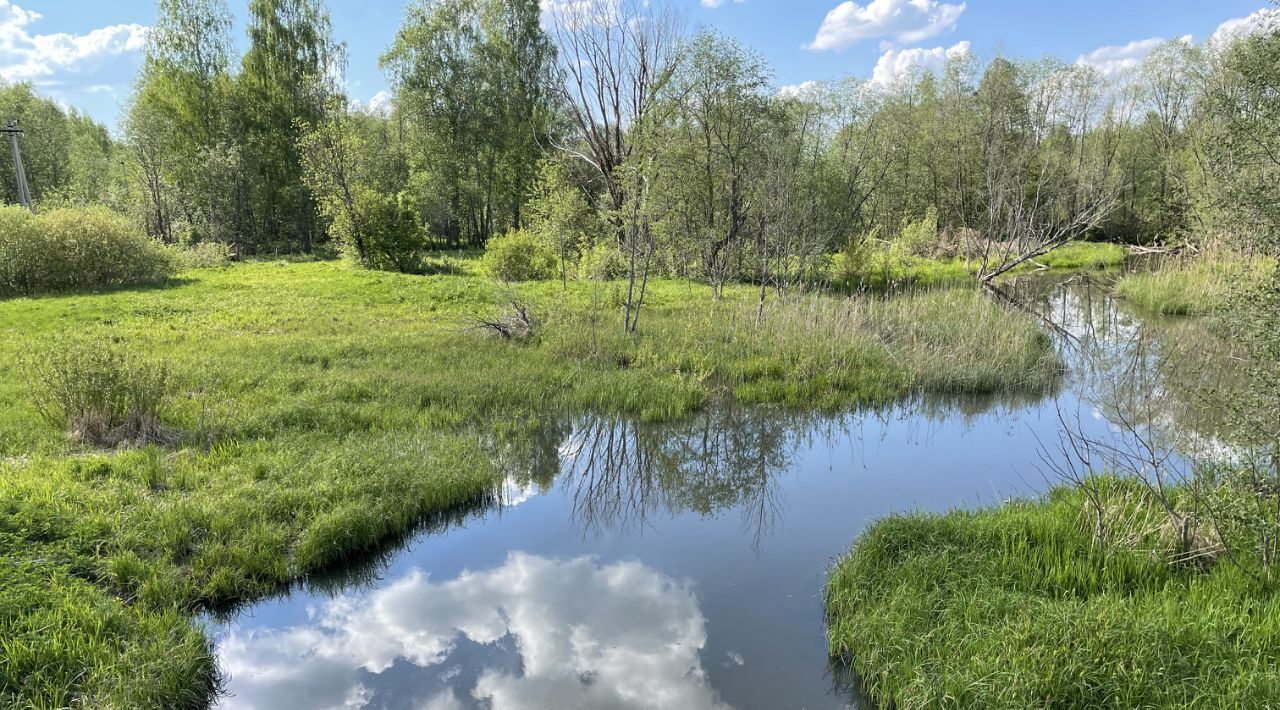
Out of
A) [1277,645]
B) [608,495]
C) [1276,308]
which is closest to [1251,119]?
[1276,308]

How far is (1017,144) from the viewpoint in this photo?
3788 centimetres

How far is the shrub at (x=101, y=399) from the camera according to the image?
7.64 m

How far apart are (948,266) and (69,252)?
3186 centimetres

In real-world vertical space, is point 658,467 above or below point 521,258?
below

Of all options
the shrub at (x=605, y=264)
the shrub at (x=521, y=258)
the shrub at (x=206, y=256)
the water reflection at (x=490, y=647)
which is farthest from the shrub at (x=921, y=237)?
the shrub at (x=206, y=256)

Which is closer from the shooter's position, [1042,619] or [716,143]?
[1042,619]

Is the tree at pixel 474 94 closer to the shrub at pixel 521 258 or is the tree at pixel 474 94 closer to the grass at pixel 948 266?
the shrub at pixel 521 258

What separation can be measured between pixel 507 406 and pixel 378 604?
467 cm

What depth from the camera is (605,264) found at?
21.8 m

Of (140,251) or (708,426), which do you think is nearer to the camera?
(708,426)

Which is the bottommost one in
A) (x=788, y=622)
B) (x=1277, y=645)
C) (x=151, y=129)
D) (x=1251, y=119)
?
(x=788, y=622)

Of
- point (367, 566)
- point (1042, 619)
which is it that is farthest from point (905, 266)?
point (367, 566)

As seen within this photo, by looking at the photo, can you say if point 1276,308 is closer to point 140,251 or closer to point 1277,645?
point 1277,645

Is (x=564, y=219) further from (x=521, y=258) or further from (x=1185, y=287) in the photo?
(x=1185, y=287)
